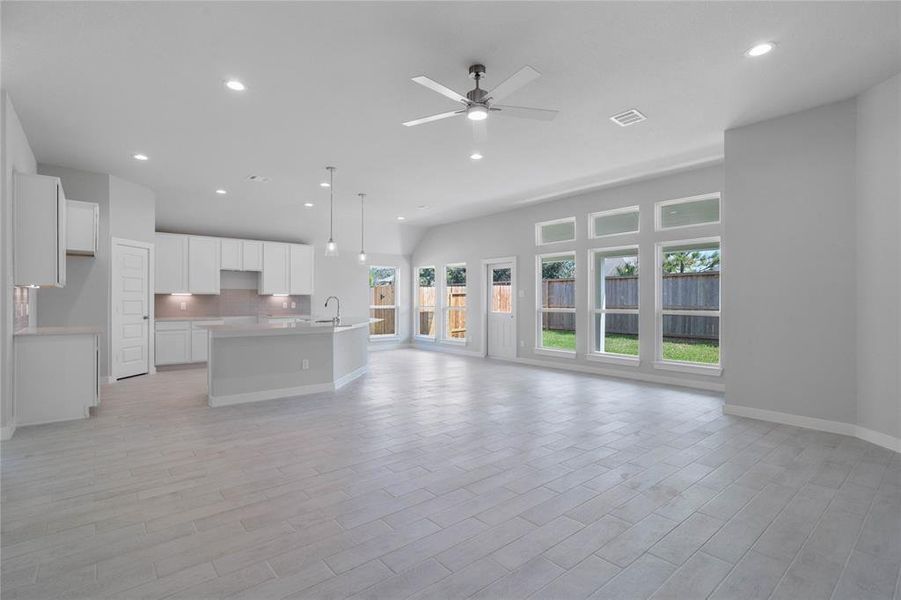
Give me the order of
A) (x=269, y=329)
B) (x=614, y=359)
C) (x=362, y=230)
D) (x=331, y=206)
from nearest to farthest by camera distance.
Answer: (x=269, y=329) → (x=614, y=359) → (x=331, y=206) → (x=362, y=230)

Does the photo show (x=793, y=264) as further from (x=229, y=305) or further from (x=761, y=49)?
(x=229, y=305)

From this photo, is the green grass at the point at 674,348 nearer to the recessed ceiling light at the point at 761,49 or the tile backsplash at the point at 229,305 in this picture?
the recessed ceiling light at the point at 761,49

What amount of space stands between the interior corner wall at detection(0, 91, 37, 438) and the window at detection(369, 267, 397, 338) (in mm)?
7112

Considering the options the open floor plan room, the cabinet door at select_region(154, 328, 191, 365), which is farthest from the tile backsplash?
the open floor plan room

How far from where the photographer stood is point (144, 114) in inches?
167

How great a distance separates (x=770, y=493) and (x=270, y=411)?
14.5ft

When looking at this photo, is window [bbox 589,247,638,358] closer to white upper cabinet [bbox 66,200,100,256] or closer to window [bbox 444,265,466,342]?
window [bbox 444,265,466,342]

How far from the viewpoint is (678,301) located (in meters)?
6.47

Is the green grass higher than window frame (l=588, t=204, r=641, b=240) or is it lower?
lower

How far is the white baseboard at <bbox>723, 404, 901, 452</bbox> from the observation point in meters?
3.71

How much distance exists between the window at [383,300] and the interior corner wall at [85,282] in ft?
17.8

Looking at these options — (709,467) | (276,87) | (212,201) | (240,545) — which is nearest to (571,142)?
(276,87)

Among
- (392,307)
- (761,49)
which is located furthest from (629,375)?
(392,307)

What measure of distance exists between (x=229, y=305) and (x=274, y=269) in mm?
1110
